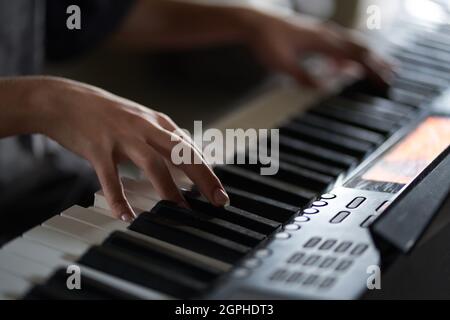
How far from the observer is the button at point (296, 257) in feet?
2.42

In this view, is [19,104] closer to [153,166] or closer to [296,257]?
[153,166]

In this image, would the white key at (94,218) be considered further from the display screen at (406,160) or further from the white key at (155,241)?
the display screen at (406,160)

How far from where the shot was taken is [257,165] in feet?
3.26

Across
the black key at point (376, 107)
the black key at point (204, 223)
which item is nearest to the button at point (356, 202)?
the black key at point (204, 223)

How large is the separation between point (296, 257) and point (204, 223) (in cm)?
12

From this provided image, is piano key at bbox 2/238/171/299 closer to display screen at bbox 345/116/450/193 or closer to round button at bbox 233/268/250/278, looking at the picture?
round button at bbox 233/268/250/278

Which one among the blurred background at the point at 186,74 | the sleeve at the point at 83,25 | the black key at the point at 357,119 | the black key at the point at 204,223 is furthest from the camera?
the blurred background at the point at 186,74

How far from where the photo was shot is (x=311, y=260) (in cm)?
73

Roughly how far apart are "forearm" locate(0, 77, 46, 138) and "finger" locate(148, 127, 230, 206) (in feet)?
0.51

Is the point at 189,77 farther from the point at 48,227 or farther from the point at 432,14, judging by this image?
the point at 48,227

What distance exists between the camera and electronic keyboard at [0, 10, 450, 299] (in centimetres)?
70

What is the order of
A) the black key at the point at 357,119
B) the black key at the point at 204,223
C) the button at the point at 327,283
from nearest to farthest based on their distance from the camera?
the button at the point at 327,283
the black key at the point at 204,223
the black key at the point at 357,119

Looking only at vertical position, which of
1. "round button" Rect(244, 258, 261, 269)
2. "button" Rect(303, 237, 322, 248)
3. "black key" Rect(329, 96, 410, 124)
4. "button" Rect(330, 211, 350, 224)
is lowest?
"round button" Rect(244, 258, 261, 269)

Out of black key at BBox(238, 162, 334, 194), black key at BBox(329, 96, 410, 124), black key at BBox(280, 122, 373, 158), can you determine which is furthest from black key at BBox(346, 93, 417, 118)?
black key at BBox(238, 162, 334, 194)
